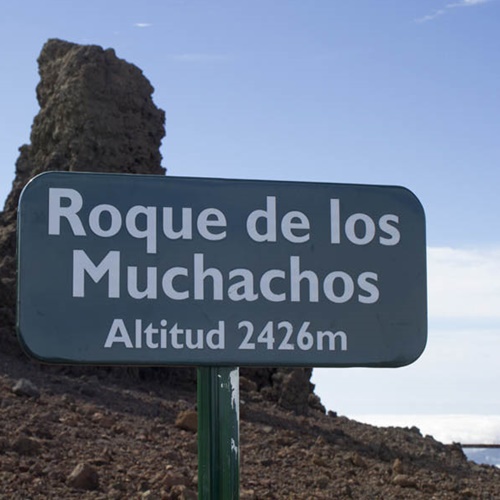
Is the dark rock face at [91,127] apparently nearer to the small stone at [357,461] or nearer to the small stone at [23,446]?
the small stone at [23,446]

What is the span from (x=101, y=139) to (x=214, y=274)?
11.4 meters

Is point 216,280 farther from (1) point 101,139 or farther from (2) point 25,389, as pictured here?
(1) point 101,139

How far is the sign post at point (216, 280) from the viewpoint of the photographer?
4125mm

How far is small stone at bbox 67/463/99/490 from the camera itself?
936cm

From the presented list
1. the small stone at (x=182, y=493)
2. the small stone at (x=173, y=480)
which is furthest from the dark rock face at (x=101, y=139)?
the small stone at (x=182, y=493)

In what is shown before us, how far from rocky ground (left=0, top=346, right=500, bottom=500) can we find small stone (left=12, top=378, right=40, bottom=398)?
0.04 feet

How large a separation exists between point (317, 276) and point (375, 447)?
9.39m

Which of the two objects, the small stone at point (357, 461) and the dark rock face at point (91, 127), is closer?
the small stone at point (357, 461)

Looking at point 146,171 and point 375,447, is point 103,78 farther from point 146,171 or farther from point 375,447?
point 375,447

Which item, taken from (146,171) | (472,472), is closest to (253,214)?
(472,472)

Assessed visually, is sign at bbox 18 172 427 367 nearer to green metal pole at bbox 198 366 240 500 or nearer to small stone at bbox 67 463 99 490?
green metal pole at bbox 198 366 240 500

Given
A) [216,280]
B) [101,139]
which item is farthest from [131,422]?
[216,280]

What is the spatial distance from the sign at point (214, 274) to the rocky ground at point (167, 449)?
16.5 feet

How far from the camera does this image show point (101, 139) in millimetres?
15305
